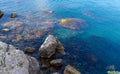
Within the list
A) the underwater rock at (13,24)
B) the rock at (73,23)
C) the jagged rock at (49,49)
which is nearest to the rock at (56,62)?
the jagged rock at (49,49)

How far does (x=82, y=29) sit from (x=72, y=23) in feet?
6.93

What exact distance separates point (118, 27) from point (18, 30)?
1483 cm

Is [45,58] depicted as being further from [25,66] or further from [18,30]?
[18,30]

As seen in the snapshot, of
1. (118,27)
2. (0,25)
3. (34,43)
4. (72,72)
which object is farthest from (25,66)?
(118,27)

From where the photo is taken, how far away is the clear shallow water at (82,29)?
23469 mm

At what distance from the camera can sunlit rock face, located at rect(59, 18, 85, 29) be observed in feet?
99.3

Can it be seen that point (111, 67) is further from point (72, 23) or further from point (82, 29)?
point (72, 23)

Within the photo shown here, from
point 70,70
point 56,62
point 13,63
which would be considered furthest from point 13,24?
point 13,63

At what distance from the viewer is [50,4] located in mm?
38031

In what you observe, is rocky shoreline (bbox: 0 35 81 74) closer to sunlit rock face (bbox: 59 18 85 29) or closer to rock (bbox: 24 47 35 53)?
rock (bbox: 24 47 35 53)

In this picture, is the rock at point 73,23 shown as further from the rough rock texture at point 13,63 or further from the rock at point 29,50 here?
the rough rock texture at point 13,63

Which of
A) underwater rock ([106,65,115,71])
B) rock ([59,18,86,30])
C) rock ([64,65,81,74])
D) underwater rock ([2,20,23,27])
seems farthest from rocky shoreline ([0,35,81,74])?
underwater rock ([2,20,23,27])

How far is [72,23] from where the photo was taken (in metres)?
31.0

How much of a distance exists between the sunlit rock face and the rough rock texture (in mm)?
12281
